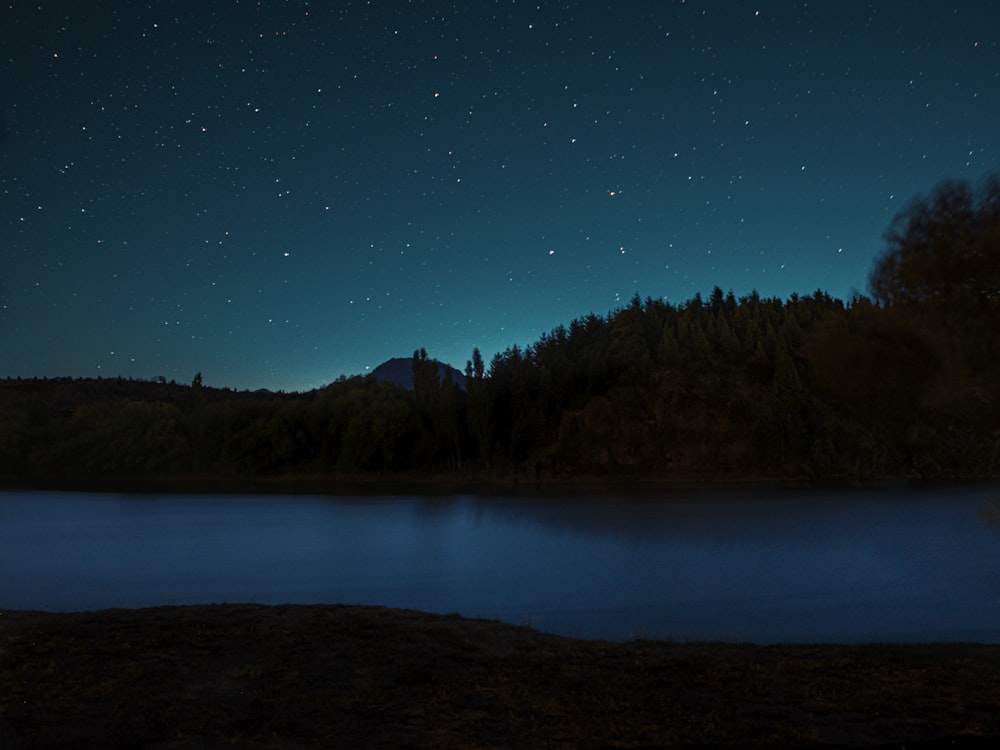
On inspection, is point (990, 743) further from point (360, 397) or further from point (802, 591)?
point (360, 397)

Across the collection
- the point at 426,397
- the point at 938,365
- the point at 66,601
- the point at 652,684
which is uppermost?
the point at 426,397

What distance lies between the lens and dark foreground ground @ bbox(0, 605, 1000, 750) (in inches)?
233

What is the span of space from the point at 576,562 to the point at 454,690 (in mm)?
22913

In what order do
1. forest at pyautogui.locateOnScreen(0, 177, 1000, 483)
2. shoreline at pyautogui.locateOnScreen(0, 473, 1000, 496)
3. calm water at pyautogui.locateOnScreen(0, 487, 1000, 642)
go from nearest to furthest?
calm water at pyautogui.locateOnScreen(0, 487, 1000, 642) → shoreline at pyautogui.locateOnScreen(0, 473, 1000, 496) → forest at pyautogui.locateOnScreen(0, 177, 1000, 483)

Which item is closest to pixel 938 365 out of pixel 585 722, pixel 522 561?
pixel 585 722

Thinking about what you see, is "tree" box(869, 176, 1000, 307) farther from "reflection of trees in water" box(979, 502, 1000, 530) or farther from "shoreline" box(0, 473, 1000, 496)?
"shoreline" box(0, 473, 1000, 496)

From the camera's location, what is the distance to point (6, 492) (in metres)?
75.0

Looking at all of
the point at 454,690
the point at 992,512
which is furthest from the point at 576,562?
the point at 454,690

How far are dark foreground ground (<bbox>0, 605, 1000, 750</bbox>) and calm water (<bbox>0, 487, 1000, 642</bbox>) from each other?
391cm

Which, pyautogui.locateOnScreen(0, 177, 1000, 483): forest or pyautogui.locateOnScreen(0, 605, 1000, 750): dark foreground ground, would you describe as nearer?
pyautogui.locateOnScreen(0, 605, 1000, 750): dark foreground ground

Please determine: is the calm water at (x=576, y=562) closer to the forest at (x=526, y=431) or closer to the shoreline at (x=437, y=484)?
the shoreline at (x=437, y=484)

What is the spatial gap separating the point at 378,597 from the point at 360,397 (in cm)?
6734

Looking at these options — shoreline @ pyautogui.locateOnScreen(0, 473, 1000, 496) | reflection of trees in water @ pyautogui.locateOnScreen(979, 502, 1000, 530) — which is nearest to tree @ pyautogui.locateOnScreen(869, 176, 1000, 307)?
reflection of trees in water @ pyautogui.locateOnScreen(979, 502, 1000, 530)

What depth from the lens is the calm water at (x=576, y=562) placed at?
60.7 feet
